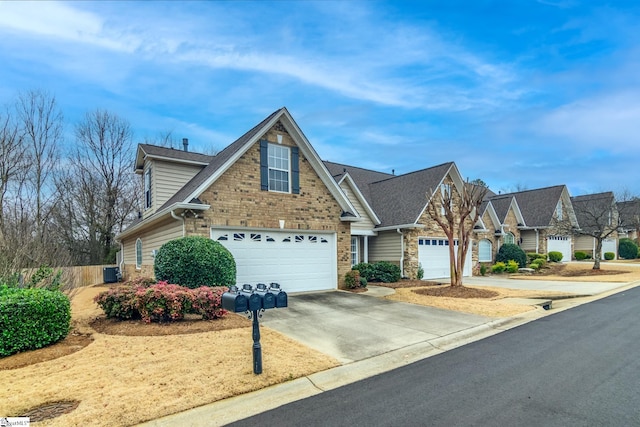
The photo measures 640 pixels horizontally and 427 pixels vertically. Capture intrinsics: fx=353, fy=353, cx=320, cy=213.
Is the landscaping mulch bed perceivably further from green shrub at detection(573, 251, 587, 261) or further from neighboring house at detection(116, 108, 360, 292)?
green shrub at detection(573, 251, 587, 261)

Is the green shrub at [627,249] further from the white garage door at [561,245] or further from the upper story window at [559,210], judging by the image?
the upper story window at [559,210]

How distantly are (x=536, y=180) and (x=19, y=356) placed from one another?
2640 inches

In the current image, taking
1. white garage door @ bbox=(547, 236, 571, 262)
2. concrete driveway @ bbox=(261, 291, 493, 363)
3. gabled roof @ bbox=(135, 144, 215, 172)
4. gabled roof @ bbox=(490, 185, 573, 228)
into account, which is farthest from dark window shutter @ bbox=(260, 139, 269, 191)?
white garage door @ bbox=(547, 236, 571, 262)

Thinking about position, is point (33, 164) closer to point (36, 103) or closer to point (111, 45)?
point (36, 103)

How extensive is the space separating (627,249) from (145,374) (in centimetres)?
4808

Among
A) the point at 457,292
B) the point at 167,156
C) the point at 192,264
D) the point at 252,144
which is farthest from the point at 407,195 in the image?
the point at 192,264

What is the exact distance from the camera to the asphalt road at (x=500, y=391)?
392 centimetres

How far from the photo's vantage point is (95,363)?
5555 mm

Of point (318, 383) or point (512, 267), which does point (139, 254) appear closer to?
point (318, 383)

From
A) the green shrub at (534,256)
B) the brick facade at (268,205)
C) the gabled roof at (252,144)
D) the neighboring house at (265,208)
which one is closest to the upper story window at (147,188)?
the neighboring house at (265,208)

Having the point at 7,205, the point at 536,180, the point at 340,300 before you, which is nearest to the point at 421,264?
the point at 340,300

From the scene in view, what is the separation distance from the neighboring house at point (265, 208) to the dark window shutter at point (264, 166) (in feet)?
0.12

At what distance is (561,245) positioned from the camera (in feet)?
108

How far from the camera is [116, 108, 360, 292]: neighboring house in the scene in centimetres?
1181
